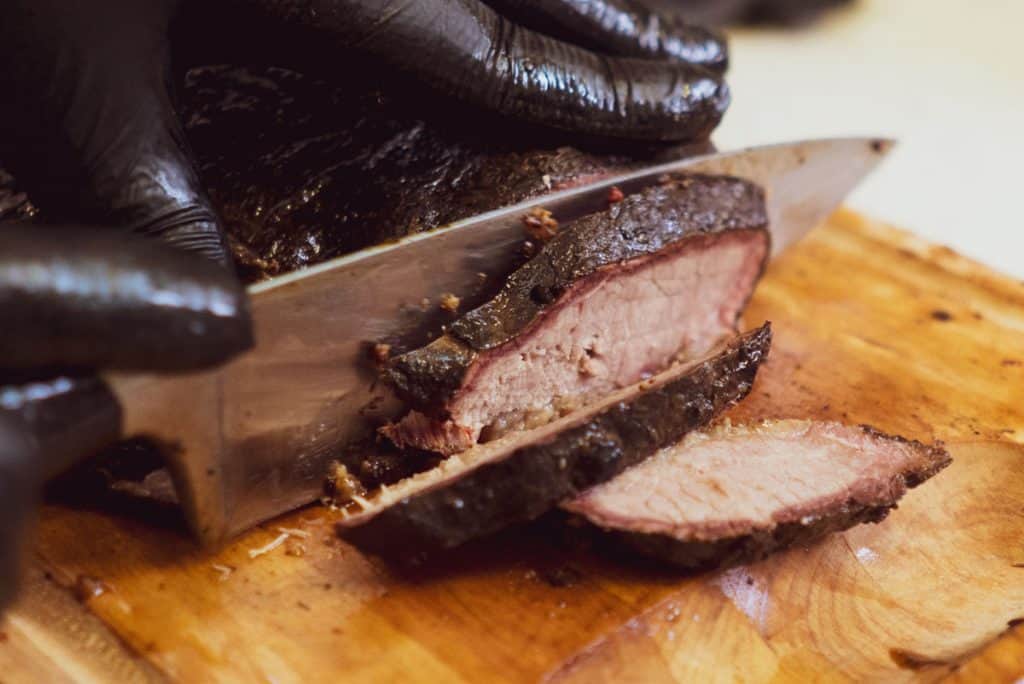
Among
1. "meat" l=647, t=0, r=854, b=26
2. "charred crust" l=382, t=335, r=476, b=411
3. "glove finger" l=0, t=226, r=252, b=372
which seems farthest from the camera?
"meat" l=647, t=0, r=854, b=26

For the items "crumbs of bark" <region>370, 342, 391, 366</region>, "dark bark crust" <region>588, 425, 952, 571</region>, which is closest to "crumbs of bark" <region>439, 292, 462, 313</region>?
"crumbs of bark" <region>370, 342, 391, 366</region>

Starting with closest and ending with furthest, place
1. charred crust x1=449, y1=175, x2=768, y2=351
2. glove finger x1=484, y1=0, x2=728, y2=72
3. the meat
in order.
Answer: charred crust x1=449, y1=175, x2=768, y2=351, glove finger x1=484, y1=0, x2=728, y2=72, the meat

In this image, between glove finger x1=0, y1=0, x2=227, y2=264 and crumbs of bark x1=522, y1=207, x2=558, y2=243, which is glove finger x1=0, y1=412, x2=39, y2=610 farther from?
crumbs of bark x1=522, y1=207, x2=558, y2=243

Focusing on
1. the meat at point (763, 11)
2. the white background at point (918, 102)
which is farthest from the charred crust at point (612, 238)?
the meat at point (763, 11)

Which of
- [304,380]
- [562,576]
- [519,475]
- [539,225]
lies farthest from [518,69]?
[562,576]

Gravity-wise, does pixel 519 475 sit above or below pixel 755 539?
above

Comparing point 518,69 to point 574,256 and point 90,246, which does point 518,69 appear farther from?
point 90,246

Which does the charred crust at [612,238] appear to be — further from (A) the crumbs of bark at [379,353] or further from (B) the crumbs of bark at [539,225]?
(A) the crumbs of bark at [379,353]
